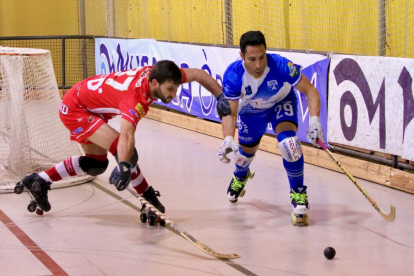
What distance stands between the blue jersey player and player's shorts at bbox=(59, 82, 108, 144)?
93 cm

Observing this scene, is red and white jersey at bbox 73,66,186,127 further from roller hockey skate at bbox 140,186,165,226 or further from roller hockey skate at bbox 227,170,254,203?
roller hockey skate at bbox 227,170,254,203

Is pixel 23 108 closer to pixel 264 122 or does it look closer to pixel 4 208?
pixel 4 208

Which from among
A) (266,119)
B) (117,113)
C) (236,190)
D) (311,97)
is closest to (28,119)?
(117,113)

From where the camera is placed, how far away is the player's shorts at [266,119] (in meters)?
5.00

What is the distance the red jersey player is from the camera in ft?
14.4

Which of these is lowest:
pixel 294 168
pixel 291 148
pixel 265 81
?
pixel 294 168

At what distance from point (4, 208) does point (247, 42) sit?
237 centimetres

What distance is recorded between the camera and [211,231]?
4711 millimetres

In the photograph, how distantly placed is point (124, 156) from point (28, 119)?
2.42 meters

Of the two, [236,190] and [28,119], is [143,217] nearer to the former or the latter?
[236,190]

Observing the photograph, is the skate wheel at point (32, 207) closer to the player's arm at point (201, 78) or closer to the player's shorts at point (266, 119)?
the player's arm at point (201, 78)

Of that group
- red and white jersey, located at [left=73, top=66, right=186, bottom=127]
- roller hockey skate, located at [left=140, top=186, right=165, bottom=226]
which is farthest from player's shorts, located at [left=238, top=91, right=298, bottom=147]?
roller hockey skate, located at [left=140, top=186, right=165, bottom=226]

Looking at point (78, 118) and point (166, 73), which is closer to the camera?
point (166, 73)

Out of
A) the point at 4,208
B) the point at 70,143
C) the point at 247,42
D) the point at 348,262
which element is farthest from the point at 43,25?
the point at 348,262
